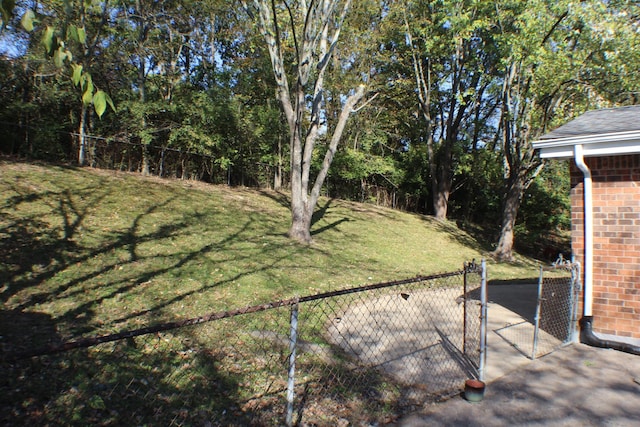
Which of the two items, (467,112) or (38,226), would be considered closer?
(38,226)

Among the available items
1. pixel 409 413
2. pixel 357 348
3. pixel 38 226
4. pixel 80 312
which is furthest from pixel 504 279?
pixel 38 226

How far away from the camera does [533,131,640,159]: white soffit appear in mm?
5379

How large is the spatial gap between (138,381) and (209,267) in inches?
151

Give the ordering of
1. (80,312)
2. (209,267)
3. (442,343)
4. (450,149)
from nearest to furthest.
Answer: (80,312)
(442,343)
(209,267)
(450,149)

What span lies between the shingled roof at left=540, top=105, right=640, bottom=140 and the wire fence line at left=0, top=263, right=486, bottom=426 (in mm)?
3049

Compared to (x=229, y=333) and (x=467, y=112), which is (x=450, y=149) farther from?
(x=229, y=333)

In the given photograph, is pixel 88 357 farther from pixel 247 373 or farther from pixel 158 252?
pixel 158 252

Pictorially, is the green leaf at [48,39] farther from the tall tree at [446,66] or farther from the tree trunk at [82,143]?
the tall tree at [446,66]

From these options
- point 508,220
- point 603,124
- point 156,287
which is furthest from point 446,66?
point 156,287

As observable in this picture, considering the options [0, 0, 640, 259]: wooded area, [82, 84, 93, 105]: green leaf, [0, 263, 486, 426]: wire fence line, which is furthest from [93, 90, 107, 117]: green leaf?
[0, 0, 640, 259]: wooded area

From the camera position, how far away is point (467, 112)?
21.7m

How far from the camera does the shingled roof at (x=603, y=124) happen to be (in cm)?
568

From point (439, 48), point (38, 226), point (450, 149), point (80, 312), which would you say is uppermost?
point (439, 48)

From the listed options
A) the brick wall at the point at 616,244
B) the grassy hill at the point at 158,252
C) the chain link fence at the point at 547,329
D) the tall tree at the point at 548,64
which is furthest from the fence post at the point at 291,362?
the tall tree at the point at 548,64
